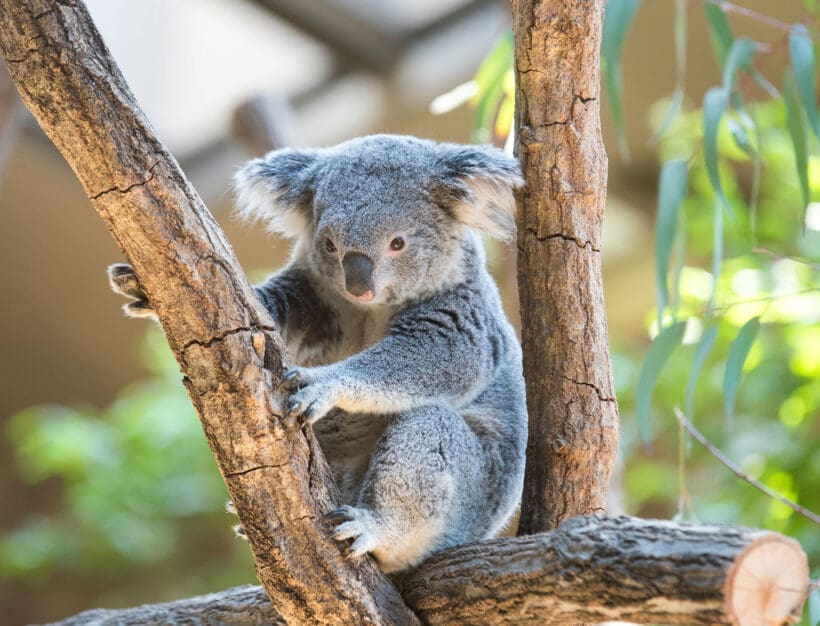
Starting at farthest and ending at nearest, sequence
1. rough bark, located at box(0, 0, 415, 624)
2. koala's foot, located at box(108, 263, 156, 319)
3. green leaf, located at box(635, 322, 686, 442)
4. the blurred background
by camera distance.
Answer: the blurred background → green leaf, located at box(635, 322, 686, 442) → koala's foot, located at box(108, 263, 156, 319) → rough bark, located at box(0, 0, 415, 624)

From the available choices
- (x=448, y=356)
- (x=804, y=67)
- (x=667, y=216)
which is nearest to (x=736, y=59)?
(x=804, y=67)

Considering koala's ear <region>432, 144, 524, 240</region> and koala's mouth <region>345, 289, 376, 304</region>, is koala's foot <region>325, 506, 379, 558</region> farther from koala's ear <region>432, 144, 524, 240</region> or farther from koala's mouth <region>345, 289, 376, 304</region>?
koala's ear <region>432, 144, 524, 240</region>

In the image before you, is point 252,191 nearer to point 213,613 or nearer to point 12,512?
point 213,613

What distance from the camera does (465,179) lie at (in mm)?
2875

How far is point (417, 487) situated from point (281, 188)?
1092mm

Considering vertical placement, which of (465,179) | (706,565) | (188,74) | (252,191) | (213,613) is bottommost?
(706,565)

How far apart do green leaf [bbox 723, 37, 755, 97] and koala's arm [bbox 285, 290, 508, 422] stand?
1.05 metres

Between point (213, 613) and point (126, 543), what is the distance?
3755mm

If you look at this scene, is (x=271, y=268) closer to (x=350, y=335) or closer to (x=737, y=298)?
(x=737, y=298)

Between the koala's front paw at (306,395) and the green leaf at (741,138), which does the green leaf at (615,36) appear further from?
the koala's front paw at (306,395)

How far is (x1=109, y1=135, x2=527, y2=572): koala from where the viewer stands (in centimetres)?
259

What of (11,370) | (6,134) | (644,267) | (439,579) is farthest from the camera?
(11,370)

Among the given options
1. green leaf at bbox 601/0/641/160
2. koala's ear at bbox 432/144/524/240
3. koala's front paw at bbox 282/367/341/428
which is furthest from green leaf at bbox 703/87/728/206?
koala's front paw at bbox 282/367/341/428

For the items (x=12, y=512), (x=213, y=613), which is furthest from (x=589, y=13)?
(x=12, y=512)
